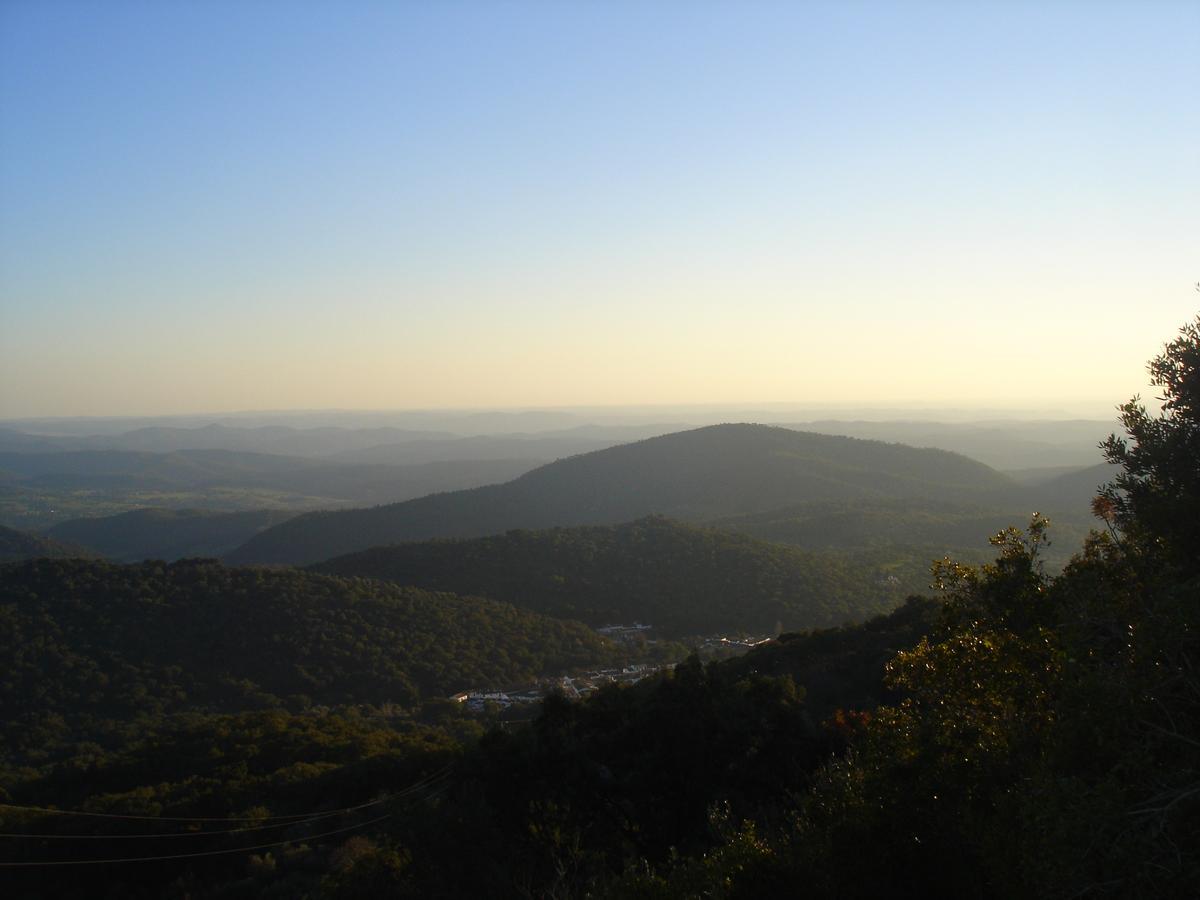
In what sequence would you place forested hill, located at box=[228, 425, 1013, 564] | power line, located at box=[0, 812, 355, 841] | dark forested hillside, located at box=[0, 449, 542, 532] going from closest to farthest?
power line, located at box=[0, 812, 355, 841], forested hill, located at box=[228, 425, 1013, 564], dark forested hillside, located at box=[0, 449, 542, 532]

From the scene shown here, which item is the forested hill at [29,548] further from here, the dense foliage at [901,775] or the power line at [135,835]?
the dense foliage at [901,775]

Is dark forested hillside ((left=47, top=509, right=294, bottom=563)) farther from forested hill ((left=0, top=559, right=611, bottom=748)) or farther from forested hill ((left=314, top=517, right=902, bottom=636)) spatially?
forested hill ((left=0, top=559, right=611, bottom=748))

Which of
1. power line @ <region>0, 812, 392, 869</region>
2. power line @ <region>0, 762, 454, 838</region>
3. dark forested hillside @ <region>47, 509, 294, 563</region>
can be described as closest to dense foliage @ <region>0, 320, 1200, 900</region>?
power line @ <region>0, 812, 392, 869</region>

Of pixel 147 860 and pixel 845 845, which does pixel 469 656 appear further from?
pixel 845 845

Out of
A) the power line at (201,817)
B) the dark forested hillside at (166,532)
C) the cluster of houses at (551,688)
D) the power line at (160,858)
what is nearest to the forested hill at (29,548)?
the dark forested hillside at (166,532)

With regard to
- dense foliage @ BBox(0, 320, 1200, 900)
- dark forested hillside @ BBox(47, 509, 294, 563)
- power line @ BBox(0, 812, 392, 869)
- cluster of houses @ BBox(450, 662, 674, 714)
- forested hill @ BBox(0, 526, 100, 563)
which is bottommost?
dark forested hillside @ BBox(47, 509, 294, 563)

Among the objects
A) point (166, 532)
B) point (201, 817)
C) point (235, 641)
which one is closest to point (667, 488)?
point (235, 641)

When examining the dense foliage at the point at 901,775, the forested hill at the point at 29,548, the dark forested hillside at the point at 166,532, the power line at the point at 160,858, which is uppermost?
the dense foliage at the point at 901,775
